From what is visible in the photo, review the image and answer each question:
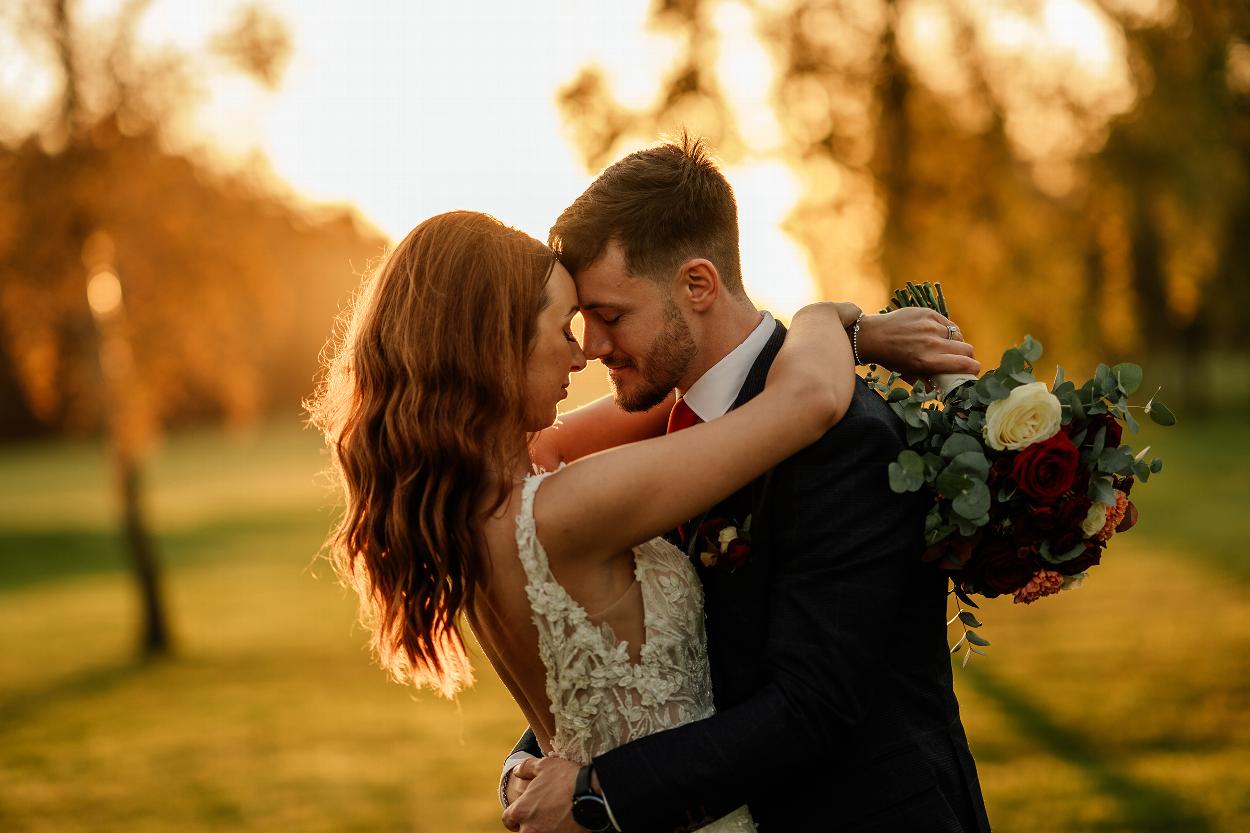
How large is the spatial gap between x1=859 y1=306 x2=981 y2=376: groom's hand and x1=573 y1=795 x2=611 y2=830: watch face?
4.42 feet

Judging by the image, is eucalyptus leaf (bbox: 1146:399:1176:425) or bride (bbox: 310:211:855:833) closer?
bride (bbox: 310:211:855:833)

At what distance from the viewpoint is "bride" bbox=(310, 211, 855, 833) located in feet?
8.75

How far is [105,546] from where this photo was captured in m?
26.9

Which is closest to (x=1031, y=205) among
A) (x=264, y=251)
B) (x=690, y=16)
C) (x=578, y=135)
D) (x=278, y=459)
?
(x=690, y=16)

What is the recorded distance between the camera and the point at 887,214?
401 inches

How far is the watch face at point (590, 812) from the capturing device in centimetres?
265

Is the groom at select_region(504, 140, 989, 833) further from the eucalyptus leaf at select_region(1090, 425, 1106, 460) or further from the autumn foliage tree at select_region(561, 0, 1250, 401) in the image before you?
the autumn foliage tree at select_region(561, 0, 1250, 401)

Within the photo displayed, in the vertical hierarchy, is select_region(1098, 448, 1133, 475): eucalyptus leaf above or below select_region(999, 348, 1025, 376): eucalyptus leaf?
below

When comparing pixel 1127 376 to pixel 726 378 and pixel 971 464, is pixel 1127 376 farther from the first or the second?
pixel 726 378

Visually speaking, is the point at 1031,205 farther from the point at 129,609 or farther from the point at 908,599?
the point at 129,609

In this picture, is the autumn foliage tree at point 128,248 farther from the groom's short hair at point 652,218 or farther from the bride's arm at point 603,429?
the groom's short hair at point 652,218

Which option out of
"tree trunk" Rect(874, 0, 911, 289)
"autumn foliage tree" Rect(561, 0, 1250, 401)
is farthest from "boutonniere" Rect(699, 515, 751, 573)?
"tree trunk" Rect(874, 0, 911, 289)

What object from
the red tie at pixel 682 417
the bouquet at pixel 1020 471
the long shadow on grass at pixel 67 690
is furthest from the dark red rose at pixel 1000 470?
the long shadow on grass at pixel 67 690

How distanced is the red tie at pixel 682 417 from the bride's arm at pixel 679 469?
53 centimetres
